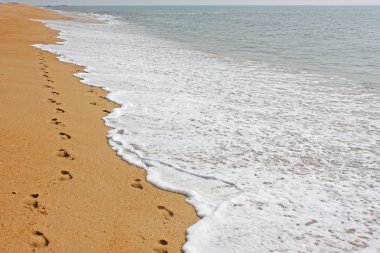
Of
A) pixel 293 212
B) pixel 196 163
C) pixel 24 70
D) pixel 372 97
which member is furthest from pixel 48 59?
pixel 293 212

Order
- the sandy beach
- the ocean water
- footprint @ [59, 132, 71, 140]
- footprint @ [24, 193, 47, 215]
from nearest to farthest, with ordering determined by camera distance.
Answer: the sandy beach < footprint @ [24, 193, 47, 215] < the ocean water < footprint @ [59, 132, 71, 140]

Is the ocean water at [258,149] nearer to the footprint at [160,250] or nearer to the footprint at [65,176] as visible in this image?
the footprint at [160,250]

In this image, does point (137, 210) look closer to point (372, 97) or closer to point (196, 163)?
point (196, 163)

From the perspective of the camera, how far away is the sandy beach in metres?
3.49

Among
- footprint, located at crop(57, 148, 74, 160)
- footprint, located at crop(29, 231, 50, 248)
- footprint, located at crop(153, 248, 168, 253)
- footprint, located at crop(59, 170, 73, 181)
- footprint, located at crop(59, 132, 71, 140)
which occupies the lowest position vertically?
footprint, located at crop(153, 248, 168, 253)

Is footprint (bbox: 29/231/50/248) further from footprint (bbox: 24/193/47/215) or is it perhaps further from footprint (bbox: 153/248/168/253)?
footprint (bbox: 153/248/168/253)

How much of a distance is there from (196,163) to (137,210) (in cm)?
156

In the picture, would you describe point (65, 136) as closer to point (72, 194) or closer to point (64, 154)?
point (64, 154)

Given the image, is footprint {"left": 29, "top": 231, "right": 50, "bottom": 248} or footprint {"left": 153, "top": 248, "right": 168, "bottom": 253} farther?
footprint {"left": 153, "top": 248, "right": 168, "bottom": 253}

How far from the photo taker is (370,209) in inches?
176

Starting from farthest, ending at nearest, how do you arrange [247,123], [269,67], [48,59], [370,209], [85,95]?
[269,67] → [48,59] → [85,95] → [247,123] → [370,209]

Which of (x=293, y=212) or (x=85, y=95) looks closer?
(x=293, y=212)

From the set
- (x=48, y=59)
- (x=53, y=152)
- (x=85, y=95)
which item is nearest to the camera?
(x=53, y=152)

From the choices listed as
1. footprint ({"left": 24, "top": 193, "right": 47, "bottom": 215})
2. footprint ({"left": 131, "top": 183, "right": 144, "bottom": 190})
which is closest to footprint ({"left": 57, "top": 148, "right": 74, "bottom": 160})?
footprint ({"left": 131, "top": 183, "right": 144, "bottom": 190})
